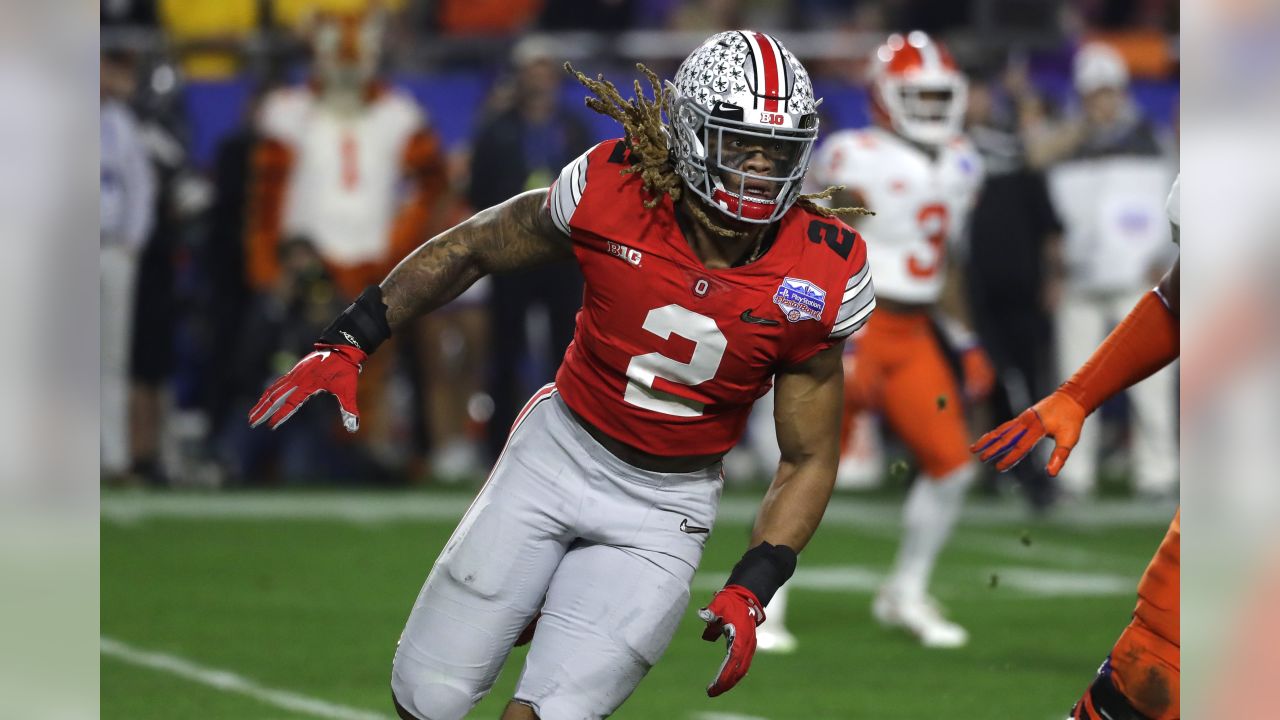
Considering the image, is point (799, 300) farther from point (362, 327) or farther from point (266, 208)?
point (266, 208)

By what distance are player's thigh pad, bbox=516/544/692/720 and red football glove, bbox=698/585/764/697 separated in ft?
0.63

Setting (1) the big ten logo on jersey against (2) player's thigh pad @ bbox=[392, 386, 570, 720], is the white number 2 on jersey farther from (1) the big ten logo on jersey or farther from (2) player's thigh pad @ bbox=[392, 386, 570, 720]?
(2) player's thigh pad @ bbox=[392, 386, 570, 720]

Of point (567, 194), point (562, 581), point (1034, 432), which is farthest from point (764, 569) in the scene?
point (567, 194)

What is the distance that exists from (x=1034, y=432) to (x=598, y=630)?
112 cm

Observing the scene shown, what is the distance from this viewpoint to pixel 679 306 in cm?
441

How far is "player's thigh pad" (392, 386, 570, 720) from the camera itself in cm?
444

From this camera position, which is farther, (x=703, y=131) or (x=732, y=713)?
(x=732, y=713)

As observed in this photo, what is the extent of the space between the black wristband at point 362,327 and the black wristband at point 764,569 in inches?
38.3

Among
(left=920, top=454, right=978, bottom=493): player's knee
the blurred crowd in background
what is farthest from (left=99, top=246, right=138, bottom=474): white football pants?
(left=920, top=454, right=978, bottom=493): player's knee
